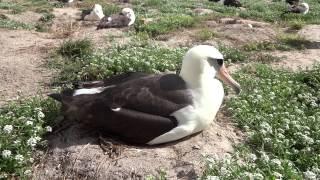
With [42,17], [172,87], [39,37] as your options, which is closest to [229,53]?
[172,87]

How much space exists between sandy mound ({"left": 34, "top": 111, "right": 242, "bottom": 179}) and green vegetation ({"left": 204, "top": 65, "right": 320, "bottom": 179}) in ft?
1.03

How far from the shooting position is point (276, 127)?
6.10 meters

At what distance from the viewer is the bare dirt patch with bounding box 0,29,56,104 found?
7445mm

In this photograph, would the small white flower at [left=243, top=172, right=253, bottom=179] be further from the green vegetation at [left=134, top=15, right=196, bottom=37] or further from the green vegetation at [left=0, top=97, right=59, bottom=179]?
the green vegetation at [left=134, top=15, right=196, bottom=37]

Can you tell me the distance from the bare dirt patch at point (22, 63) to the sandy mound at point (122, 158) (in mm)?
1638

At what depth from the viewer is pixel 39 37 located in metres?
10.8

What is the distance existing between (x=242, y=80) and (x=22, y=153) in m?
3.50

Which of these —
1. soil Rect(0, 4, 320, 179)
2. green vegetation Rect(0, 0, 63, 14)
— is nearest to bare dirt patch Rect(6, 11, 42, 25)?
green vegetation Rect(0, 0, 63, 14)

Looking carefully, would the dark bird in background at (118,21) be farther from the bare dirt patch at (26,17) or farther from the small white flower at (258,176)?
the small white flower at (258,176)

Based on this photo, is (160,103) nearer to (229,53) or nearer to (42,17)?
(229,53)

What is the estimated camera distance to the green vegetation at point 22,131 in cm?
522

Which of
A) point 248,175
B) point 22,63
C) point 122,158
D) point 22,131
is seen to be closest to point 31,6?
point 22,63

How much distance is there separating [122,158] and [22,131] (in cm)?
119

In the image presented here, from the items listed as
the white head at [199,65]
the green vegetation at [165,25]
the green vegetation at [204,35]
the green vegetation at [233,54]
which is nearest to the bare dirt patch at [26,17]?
the green vegetation at [165,25]
